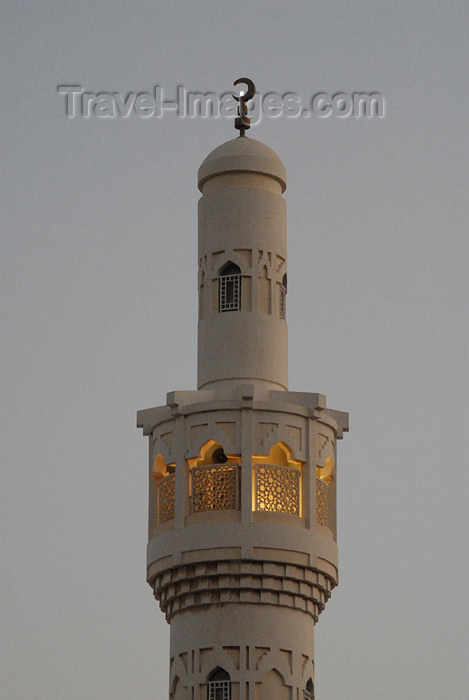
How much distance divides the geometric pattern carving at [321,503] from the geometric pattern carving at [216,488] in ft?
6.37

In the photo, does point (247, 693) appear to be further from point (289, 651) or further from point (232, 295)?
point (232, 295)

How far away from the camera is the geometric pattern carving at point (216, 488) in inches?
1742

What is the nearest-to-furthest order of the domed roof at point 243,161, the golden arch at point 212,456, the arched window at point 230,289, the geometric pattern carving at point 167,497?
the golden arch at point 212,456, the geometric pattern carving at point 167,497, the arched window at point 230,289, the domed roof at point 243,161

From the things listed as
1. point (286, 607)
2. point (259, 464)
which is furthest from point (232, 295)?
point (286, 607)

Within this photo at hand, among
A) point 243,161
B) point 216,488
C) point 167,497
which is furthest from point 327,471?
point 243,161

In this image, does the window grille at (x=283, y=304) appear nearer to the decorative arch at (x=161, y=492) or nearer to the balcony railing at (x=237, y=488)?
the balcony railing at (x=237, y=488)

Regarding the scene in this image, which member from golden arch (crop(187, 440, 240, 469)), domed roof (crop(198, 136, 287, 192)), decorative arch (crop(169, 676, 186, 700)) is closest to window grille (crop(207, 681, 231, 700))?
decorative arch (crop(169, 676, 186, 700))

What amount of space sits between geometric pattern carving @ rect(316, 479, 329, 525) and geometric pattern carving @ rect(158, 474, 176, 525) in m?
3.15

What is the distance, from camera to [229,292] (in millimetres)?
46906

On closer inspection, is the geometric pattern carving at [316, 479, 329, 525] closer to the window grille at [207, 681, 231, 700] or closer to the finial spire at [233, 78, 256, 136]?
the window grille at [207, 681, 231, 700]

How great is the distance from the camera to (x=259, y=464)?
44.5 meters

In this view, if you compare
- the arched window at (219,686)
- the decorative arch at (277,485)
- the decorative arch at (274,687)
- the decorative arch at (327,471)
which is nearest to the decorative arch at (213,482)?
the decorative arch at (277,485)

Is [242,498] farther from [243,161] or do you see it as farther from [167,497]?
[243,161]

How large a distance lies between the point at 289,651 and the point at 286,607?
3.14 feet
